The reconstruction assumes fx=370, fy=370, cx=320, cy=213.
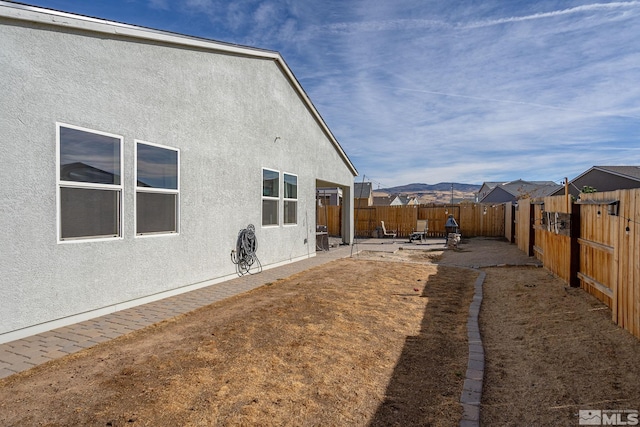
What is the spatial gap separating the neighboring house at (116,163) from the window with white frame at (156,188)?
20 millimetres

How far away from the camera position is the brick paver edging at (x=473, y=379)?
9.71ft

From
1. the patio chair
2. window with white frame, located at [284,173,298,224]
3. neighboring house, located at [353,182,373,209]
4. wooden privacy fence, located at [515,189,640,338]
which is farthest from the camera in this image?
neighboring house, located at [353,182,373,209]

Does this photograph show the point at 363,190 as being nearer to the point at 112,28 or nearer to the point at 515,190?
the point at 515,190

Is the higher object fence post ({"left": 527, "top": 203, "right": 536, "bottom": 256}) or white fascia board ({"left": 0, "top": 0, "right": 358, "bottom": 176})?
white fascia board ({"left": 0, "top": 0, "right": 358, "bottom": 176})

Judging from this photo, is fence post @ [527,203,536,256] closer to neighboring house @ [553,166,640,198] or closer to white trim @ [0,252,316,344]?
white trim @ [0,252,316,344]

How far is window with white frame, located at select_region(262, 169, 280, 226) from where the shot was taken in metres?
9.48

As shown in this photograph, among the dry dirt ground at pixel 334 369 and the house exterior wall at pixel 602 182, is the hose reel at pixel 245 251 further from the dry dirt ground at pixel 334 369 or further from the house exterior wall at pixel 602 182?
the house exterior wall at pixel 602 182

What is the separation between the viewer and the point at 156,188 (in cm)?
616

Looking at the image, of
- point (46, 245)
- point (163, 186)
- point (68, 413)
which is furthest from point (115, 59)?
point (68, 413)

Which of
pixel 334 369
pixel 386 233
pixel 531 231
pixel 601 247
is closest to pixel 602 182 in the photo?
pixel 386 233

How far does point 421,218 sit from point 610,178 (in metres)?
16.9

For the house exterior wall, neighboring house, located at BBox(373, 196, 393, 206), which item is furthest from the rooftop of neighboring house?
the house exterior wall

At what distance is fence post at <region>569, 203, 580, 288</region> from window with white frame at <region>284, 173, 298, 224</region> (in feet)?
22.4

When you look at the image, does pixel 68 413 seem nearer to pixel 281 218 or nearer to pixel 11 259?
pixel 11 259
